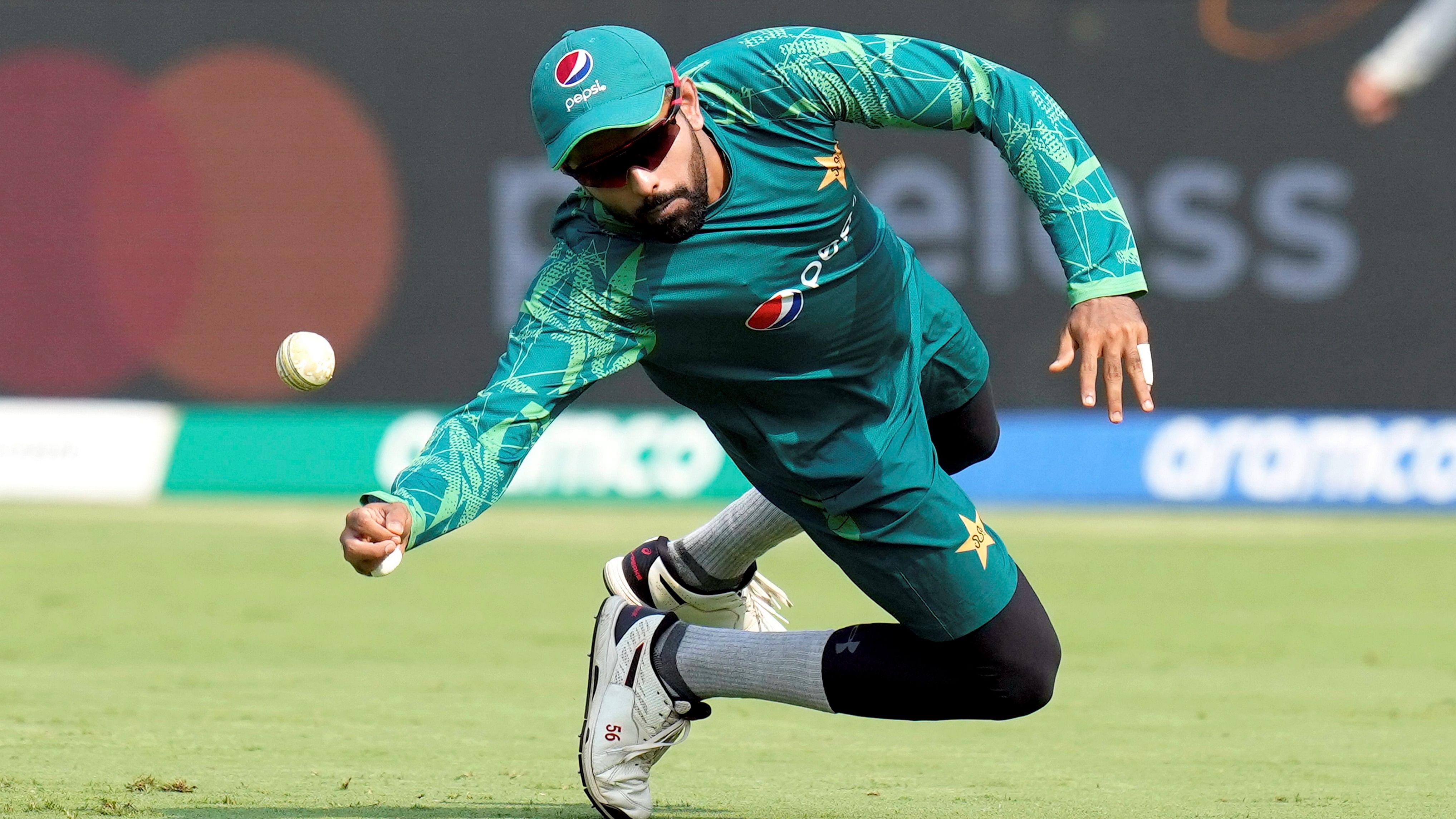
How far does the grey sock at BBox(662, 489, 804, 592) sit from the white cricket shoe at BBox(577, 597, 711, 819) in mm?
436

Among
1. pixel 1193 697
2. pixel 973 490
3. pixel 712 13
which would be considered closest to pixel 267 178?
pixel 712 13

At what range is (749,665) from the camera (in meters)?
4.42

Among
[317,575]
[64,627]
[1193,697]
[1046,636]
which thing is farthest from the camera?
[317,575]

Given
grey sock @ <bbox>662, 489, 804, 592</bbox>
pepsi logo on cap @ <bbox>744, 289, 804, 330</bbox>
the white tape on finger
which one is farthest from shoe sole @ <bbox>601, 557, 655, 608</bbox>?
the white tape on finger

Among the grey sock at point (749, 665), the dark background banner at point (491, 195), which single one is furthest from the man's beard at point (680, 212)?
the dark background banner at point (491, 195)

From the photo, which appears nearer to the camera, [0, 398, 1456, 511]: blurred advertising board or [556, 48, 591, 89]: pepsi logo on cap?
[556, 48, 591, 89]: pepsi logo on cap

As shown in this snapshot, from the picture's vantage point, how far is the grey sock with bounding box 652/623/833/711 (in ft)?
14.4

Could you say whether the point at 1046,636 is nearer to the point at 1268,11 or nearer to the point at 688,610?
the point at 688,610

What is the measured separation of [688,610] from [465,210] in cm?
861

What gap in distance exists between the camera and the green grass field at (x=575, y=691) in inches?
183

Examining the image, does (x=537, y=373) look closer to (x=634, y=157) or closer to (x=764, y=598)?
(x=634, y=157)

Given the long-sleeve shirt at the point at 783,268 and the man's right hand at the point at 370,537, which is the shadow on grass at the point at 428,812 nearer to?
the long-sleeve shirt at the point at 783,268

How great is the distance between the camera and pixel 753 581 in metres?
5.32

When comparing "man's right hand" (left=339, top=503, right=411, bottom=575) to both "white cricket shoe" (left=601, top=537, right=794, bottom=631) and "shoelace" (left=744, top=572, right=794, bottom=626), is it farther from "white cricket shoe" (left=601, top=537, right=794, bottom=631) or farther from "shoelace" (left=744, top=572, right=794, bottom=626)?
"shoelace" (left=744, top=572, right=794, bottom=626)
